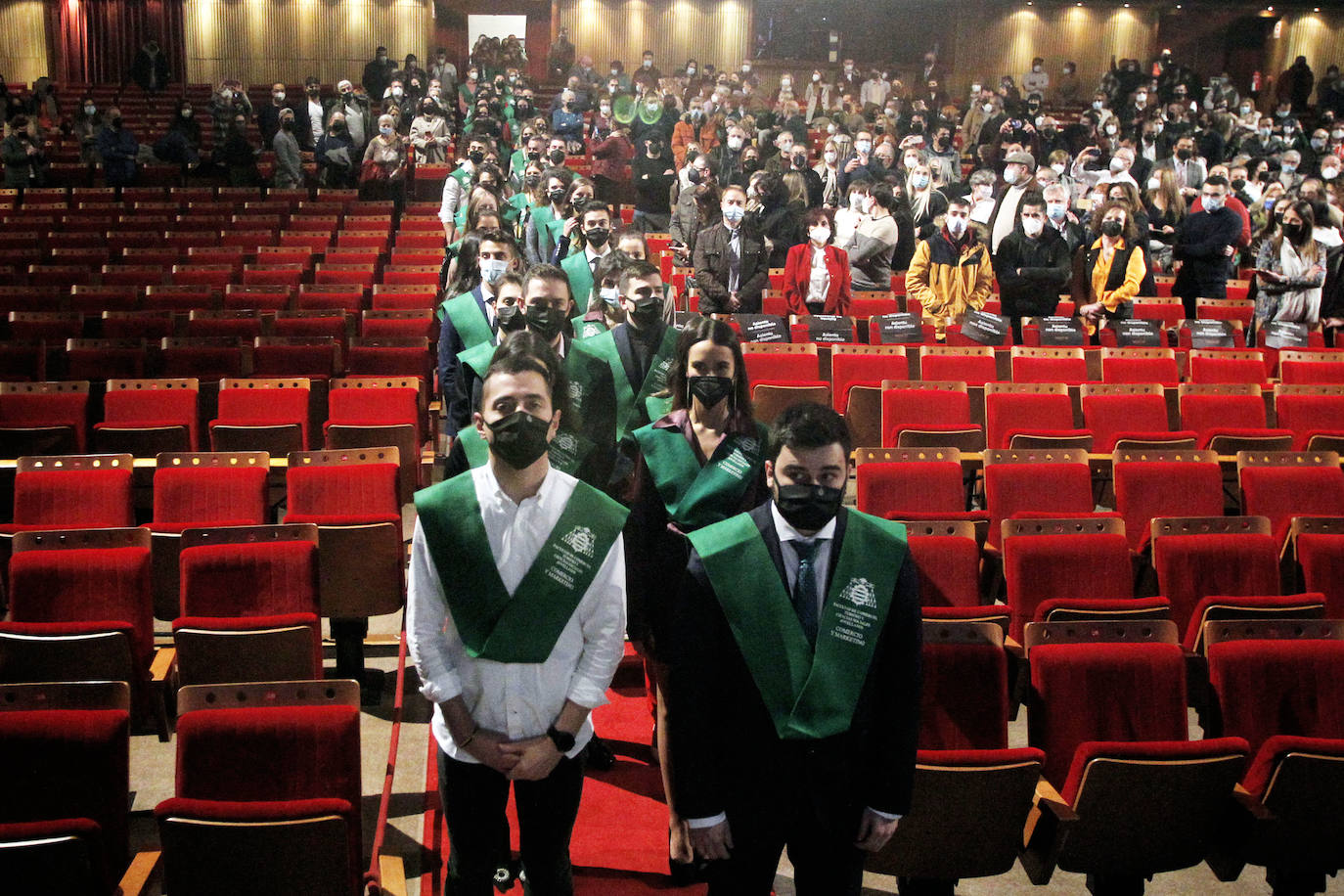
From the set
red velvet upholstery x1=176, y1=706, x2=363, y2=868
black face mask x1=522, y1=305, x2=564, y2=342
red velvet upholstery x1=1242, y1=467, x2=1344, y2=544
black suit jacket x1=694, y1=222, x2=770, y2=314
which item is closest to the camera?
red velvet upholstery x1=176, y1=706, x2=363, y2=868

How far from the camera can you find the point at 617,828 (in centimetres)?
294

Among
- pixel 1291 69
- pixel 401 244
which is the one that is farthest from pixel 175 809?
pixel 1291 69

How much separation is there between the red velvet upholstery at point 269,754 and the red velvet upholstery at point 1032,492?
2505 mm

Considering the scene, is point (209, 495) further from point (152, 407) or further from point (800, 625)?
point (800, 625)

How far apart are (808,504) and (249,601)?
2.00 metres

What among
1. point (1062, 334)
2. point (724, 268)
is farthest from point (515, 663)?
point (724, 268)

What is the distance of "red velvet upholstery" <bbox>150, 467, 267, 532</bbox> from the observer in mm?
4105

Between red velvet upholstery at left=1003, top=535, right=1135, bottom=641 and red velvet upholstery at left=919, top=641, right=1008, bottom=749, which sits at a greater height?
red velvet upholstery at left=1003, top=535, right=1135, bottom=641

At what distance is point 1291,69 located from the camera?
18453mm

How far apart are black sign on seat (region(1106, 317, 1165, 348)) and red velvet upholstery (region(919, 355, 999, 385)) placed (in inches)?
40.4

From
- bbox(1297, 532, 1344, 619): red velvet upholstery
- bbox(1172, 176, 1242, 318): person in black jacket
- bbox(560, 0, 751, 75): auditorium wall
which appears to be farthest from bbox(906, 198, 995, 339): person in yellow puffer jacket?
bbox(560, 0, 751, 75): auditorium wall

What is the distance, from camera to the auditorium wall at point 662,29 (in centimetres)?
2031

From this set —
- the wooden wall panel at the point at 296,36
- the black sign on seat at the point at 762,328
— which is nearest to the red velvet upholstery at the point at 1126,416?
the black sign on seat at the point at 762,328

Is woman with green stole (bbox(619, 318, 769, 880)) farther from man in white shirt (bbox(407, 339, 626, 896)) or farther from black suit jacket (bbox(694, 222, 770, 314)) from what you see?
black suit jacket (bbox(694, 222, 770, 314))
